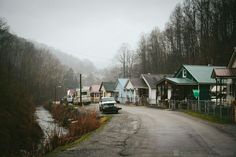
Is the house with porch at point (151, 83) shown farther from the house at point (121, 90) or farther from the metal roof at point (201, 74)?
the metal roof at point (201, 74)

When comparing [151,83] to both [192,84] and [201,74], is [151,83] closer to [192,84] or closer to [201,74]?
[201,74]

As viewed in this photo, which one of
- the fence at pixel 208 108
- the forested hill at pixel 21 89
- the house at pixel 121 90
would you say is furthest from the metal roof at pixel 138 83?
the fence at pixel 208 108

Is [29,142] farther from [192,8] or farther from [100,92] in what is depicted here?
[100,92]

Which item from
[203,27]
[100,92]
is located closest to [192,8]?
[203,27]

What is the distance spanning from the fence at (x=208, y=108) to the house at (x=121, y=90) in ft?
85.7

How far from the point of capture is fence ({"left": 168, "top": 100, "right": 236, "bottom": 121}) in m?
24.7

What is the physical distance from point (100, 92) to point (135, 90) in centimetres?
2137

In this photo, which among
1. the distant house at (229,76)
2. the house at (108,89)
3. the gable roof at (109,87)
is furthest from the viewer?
the gable roof at (109,87)

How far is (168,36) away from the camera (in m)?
71.8

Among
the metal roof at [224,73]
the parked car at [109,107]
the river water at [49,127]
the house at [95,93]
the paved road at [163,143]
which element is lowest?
the river water at [49,127]

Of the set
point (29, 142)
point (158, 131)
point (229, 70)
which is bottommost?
point (29, 142)

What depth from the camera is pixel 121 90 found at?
69625 mm

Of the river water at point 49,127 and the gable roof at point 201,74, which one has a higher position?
the gable roof at point 201,74

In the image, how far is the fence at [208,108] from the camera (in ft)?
81.0
